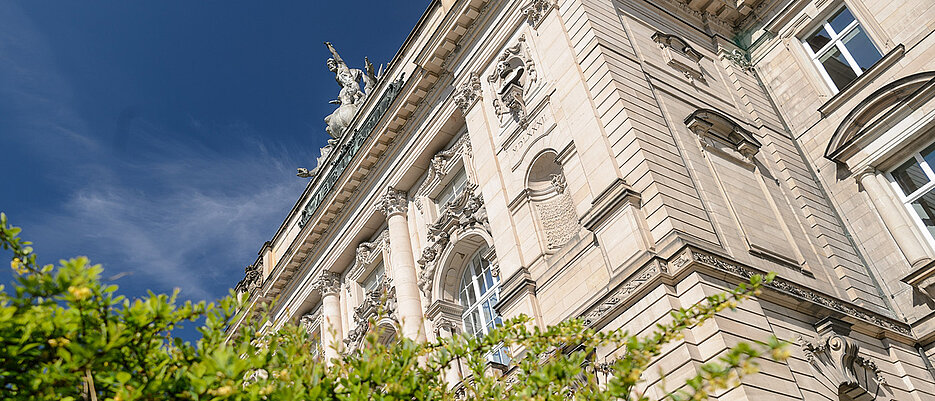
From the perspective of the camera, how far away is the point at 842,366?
12.2 meters

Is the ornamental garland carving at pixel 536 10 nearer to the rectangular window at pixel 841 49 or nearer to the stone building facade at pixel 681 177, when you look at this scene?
the stone building facade at pixel 681 177

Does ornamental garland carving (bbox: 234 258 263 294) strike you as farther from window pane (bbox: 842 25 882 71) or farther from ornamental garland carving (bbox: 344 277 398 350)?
window pane (bbox: 842 25 882 71)

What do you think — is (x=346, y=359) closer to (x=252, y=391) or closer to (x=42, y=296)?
(x=252, y=391)

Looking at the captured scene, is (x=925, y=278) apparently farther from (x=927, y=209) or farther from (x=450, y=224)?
(x=450, y=224)

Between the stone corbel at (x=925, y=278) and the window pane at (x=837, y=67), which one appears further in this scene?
the window pane at (x=837, y=67)

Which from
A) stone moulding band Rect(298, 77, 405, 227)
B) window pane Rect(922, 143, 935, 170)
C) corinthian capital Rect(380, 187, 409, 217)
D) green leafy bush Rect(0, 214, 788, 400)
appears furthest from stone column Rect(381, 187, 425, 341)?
green leafy bush Rect(0, 214, 788, 400)

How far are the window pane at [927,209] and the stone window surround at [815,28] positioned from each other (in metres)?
3.14

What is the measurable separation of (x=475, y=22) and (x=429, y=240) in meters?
6.32

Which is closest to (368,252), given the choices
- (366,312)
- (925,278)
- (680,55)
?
(366,312)

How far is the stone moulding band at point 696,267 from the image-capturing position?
12008 mm

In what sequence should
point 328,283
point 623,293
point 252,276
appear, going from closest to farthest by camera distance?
1. point 623,293
2. point 328,283
3. point 252,276

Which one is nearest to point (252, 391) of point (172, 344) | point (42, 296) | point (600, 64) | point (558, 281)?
point (172, 344)

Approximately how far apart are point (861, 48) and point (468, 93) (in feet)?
31.7

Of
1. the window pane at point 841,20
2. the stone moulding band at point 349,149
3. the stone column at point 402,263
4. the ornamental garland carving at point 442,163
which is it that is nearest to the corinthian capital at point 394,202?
the stone column at point 402,263
